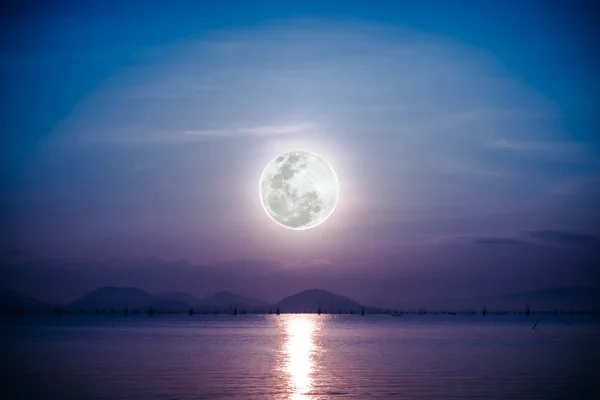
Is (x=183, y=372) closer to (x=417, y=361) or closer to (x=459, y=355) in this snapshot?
(x=417, y=361)

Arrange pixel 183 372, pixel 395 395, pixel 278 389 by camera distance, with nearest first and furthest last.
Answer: pixel 395 395 < pixel 278 389 < pixel 183 372

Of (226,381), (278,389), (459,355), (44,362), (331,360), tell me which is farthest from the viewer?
(459,355)

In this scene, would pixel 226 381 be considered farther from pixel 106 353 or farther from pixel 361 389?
pixel 106 353

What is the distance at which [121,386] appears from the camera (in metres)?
46.1

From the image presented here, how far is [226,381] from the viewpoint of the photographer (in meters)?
49.6

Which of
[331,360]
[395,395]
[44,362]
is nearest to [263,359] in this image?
[331,360]

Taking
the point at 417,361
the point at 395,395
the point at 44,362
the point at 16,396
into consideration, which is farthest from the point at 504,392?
the point at 44,362

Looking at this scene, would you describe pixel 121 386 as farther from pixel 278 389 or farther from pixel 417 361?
pixel 417 361

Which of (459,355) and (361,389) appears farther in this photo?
(459,355)

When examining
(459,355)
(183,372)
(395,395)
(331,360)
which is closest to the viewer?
(395,395)

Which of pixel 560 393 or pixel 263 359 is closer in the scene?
pixel 560 393

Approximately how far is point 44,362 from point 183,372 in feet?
50.8

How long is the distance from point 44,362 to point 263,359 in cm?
1997

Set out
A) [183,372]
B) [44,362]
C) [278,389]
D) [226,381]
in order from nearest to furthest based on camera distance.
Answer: [278,389] → [226,381] → [183,372] → [44,362]
